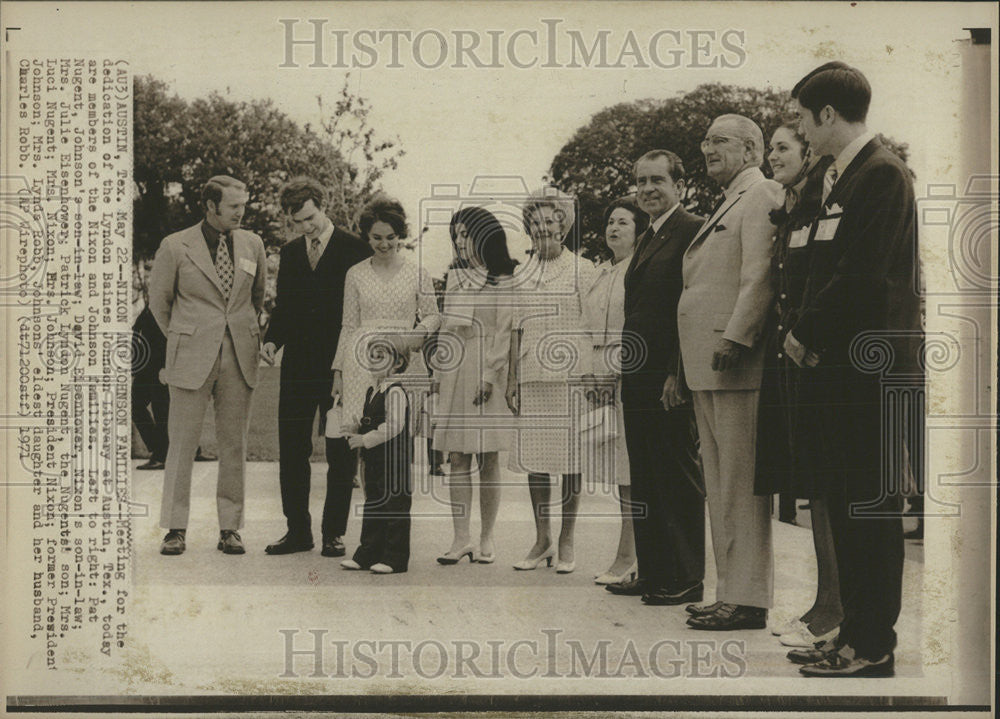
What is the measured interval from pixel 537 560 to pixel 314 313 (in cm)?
153

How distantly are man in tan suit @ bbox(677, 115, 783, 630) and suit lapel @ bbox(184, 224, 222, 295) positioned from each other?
2140 millimetres

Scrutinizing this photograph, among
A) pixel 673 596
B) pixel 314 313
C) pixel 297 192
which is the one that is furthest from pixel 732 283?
pixel 297 192

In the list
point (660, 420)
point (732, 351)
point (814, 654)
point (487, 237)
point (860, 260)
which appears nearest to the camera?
point (860, 260)

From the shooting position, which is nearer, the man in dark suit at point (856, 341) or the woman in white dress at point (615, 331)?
the man in dark suit at point (856, 341)

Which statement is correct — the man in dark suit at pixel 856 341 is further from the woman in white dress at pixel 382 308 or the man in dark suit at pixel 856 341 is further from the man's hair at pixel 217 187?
the man's hair at pixel 217 187

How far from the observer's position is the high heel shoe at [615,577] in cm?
531

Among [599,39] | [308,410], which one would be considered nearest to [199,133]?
[308,410]

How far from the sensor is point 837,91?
5129 millimetres

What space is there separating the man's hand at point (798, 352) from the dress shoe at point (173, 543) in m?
2.83

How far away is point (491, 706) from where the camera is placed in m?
5.24

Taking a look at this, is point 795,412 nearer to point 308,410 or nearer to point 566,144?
point 566,144

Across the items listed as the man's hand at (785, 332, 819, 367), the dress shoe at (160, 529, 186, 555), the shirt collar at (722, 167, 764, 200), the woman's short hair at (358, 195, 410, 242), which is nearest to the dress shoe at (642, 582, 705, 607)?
the man's hand at (785, 332, 819, 367)

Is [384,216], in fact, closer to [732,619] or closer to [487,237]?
[487,237]

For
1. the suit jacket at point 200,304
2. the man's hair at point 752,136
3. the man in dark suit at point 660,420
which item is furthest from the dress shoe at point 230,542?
the man's hair at point 752,136
